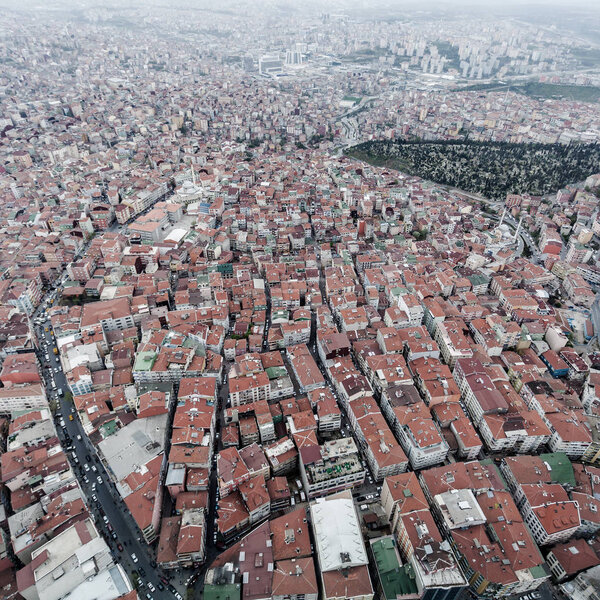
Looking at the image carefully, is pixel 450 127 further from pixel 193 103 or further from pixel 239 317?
pixel 239 317

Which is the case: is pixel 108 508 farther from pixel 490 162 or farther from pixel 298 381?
pixel 490 162

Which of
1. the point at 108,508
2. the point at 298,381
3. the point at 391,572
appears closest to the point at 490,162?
the point at 298,381

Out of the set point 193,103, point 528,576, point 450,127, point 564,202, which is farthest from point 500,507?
point 193,103

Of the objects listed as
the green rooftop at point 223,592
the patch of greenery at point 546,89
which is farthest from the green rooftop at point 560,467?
the patch of greenery at point 546,89

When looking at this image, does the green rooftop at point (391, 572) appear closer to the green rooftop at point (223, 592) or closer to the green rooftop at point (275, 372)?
the green rooftop at point (223, 592)

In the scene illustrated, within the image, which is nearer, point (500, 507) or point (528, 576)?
point (528, 576)

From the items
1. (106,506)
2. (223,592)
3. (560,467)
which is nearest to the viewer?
(223,592)
